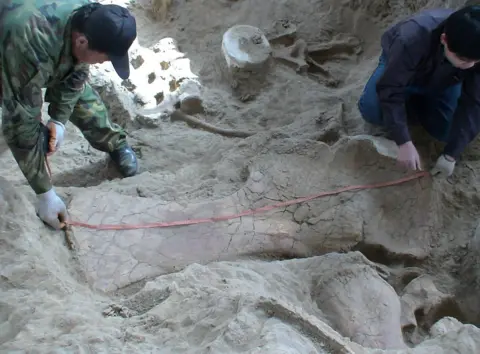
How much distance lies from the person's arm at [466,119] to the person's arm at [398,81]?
0.22 m

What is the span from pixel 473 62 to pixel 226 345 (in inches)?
62.4

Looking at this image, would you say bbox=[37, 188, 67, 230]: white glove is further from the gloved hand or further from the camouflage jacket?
the gloved hand

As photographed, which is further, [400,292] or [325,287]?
[400,292]

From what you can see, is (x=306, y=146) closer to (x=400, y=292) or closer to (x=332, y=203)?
(x=332, y=203)

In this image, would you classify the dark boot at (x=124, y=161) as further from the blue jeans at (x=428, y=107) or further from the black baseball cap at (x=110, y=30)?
the blue jeans at (x=428, y=107)

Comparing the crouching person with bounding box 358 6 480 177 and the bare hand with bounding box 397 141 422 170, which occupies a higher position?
the crouching person with bounding box 358 6 480 177

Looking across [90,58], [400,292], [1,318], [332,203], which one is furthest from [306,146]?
[1,318]

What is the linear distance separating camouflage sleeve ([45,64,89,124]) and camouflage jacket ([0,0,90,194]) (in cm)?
24

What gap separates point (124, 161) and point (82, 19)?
1.10 meters

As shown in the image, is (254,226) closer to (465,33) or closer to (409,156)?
(409,156)

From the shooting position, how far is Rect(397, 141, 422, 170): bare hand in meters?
2.41

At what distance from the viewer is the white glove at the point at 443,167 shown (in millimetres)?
2457

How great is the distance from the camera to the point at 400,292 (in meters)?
2.23

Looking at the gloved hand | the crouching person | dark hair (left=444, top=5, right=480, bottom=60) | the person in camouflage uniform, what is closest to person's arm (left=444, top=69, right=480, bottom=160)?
the crouching person
